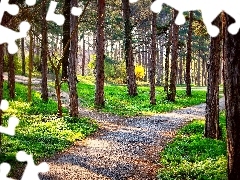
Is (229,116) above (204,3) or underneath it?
underneath

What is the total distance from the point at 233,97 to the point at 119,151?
5.75 meters

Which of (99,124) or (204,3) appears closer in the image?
(204,3)

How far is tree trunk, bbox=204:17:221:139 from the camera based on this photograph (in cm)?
1171

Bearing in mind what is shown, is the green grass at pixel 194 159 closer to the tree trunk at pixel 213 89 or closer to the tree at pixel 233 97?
the tree trunk at pixel 213 89

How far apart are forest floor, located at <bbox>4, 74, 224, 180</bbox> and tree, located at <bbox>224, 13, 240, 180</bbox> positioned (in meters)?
2.81

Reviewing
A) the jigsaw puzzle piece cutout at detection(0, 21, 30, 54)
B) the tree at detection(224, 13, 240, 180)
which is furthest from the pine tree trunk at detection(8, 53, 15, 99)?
the tree at detection(224, 13, 240, 180)

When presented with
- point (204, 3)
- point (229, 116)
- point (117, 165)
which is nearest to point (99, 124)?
point (117, 165)

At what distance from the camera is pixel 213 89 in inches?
474

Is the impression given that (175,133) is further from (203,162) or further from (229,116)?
(229,116)

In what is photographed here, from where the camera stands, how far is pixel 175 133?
13789 millimetres

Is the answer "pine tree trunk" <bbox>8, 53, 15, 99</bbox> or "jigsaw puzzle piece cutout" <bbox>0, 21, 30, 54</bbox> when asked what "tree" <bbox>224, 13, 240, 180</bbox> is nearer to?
"jigsaw puzzle piece cutout" <bbox>0, 21, 30, 54</bbox>

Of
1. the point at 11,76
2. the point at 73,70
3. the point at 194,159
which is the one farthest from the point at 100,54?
the point at 194,159

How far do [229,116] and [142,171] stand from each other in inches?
143

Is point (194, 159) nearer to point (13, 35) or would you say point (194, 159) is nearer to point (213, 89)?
point (213, 89)
